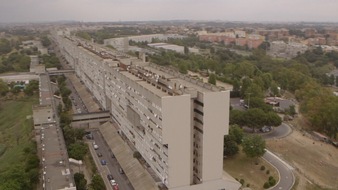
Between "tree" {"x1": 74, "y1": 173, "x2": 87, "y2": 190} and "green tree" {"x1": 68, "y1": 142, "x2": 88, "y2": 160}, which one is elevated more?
"green tree" {"x1": 68, "y1": 142, "x2": 88, "y2": 160}

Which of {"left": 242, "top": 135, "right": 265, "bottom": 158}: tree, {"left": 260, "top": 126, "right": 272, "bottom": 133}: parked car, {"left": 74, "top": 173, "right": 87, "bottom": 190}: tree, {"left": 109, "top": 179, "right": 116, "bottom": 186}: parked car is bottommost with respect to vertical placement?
{"left": 109, "top": 179, "right": 116, "bottom": 186}: parked car

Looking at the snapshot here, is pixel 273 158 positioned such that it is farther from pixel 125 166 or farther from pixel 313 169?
pixel 125 166

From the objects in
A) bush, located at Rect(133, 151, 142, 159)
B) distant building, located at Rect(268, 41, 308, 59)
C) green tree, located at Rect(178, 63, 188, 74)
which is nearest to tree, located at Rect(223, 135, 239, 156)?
bush, located at Rect(133, 151, 142, 159)

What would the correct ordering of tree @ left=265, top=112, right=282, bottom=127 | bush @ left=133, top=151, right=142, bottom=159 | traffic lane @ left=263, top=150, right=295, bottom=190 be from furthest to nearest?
tree @ left=265, top=112, right=282, bottom=127, bush @ left=133, top=151, right=142, bottom=159, traffic lane @ left=263, top=150, right=295, bottom=190

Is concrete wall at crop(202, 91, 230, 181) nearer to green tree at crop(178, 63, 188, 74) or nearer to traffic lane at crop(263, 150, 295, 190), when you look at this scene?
traffic lane at crop(263, 150, 295, 190)

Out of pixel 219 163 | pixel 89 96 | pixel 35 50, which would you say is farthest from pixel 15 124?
pixel 35 50

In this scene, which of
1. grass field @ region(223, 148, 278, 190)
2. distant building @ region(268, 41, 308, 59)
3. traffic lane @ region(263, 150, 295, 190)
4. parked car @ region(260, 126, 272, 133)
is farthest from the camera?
distant building @ region(268, 41, 308, 59)

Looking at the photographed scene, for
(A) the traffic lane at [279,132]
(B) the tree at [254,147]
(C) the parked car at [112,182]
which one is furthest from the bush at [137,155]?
(A) the traffic lane at [279,132]

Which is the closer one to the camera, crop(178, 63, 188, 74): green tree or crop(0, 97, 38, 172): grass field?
crop(0, 97, 38, 172): grass field
